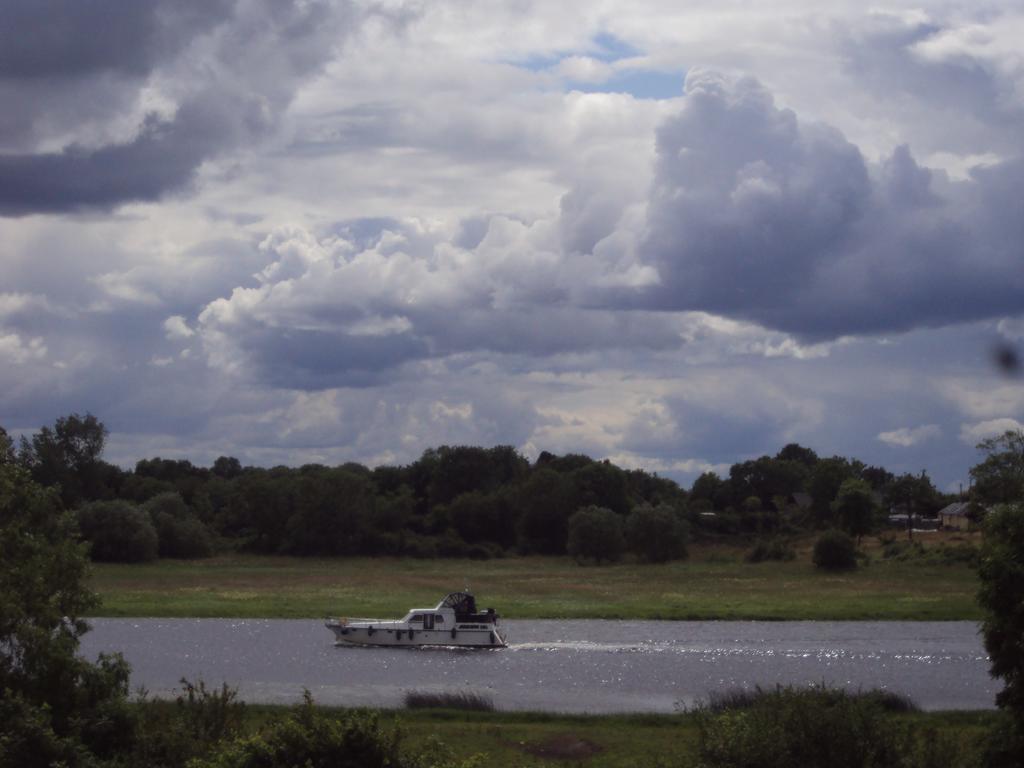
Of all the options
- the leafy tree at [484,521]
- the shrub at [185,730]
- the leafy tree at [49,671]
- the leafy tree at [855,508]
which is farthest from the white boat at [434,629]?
the leafy tree at [484,521]

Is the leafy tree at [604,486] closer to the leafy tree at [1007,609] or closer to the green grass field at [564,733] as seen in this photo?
the green grass field at [564,733]

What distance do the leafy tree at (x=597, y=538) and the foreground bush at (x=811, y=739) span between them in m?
100

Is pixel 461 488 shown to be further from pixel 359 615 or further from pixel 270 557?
pixel 359 615

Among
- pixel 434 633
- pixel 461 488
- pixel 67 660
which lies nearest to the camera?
pixel 67 660

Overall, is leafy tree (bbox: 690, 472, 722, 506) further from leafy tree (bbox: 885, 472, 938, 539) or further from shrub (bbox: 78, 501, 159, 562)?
shrub (bbox: 78, 501, 159, 562)

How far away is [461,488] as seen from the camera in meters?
164

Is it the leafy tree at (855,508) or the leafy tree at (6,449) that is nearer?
the leafy tree at (6,449)

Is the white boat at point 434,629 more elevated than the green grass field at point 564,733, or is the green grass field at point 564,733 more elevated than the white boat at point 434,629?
the green grass field at point 564,733

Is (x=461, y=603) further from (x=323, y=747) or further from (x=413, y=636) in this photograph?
(x=323, y=747)

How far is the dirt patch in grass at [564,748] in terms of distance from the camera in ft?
101

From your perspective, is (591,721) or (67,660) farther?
(591,721)

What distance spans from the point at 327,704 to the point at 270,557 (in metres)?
87.2

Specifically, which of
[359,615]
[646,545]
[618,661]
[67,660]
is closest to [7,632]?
[67,660]

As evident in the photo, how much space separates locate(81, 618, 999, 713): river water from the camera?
145 ft
